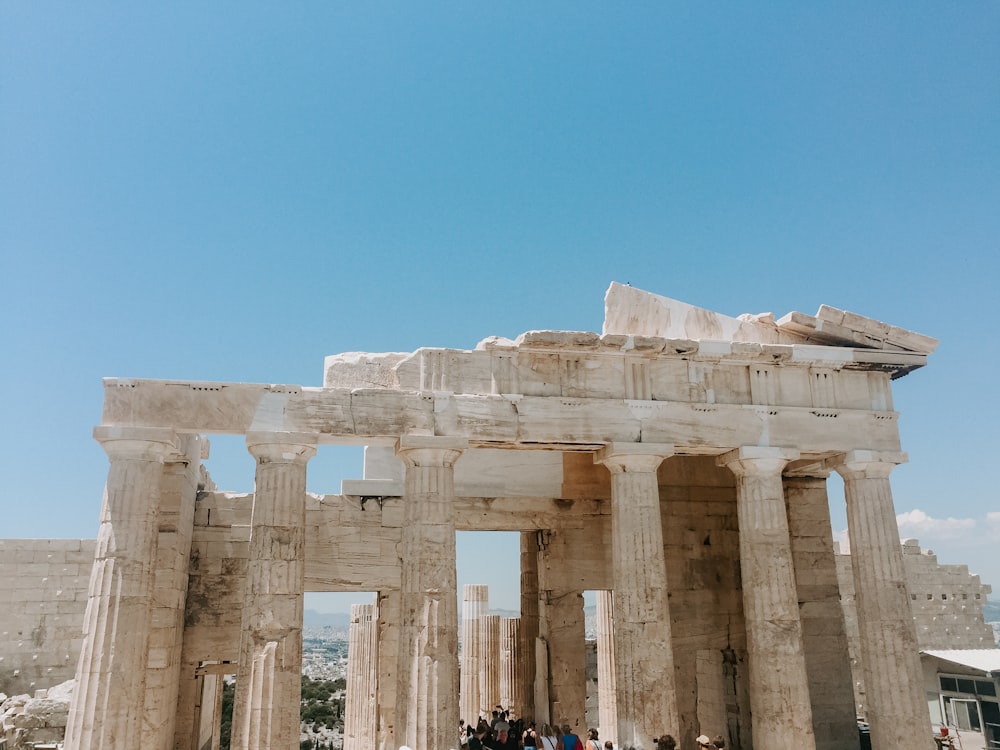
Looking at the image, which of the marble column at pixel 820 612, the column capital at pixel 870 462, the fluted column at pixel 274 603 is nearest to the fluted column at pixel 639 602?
the column capital at pixel 870 462

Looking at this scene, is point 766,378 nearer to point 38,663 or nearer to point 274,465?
point 274,465

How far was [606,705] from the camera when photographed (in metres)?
20.7

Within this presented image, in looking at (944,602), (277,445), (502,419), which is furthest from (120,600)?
(944,602)

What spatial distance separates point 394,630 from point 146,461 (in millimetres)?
6505

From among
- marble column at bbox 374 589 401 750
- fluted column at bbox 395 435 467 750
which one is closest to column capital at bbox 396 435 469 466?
fluted column at bbox 395 435 467 750

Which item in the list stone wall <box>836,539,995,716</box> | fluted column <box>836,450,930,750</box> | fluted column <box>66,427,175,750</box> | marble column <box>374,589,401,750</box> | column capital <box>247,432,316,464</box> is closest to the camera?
fluted column <box>66,427,175,750</box>

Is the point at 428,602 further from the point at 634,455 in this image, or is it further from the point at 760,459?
the point at 760,459

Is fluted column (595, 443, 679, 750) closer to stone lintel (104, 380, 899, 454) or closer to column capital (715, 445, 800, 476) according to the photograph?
stone lintel (104, 380, 899, 454)

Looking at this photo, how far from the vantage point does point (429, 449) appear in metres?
13.3

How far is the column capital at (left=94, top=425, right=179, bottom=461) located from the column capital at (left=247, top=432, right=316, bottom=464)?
1.30 metres

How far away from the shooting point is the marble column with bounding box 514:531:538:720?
17844 mm

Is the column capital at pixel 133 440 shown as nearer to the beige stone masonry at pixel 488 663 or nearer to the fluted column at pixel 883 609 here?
the fluted column at pixel 883 609

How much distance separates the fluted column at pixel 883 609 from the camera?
13875mm

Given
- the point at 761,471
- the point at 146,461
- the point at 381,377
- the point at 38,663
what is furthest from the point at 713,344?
the point at 38,663
